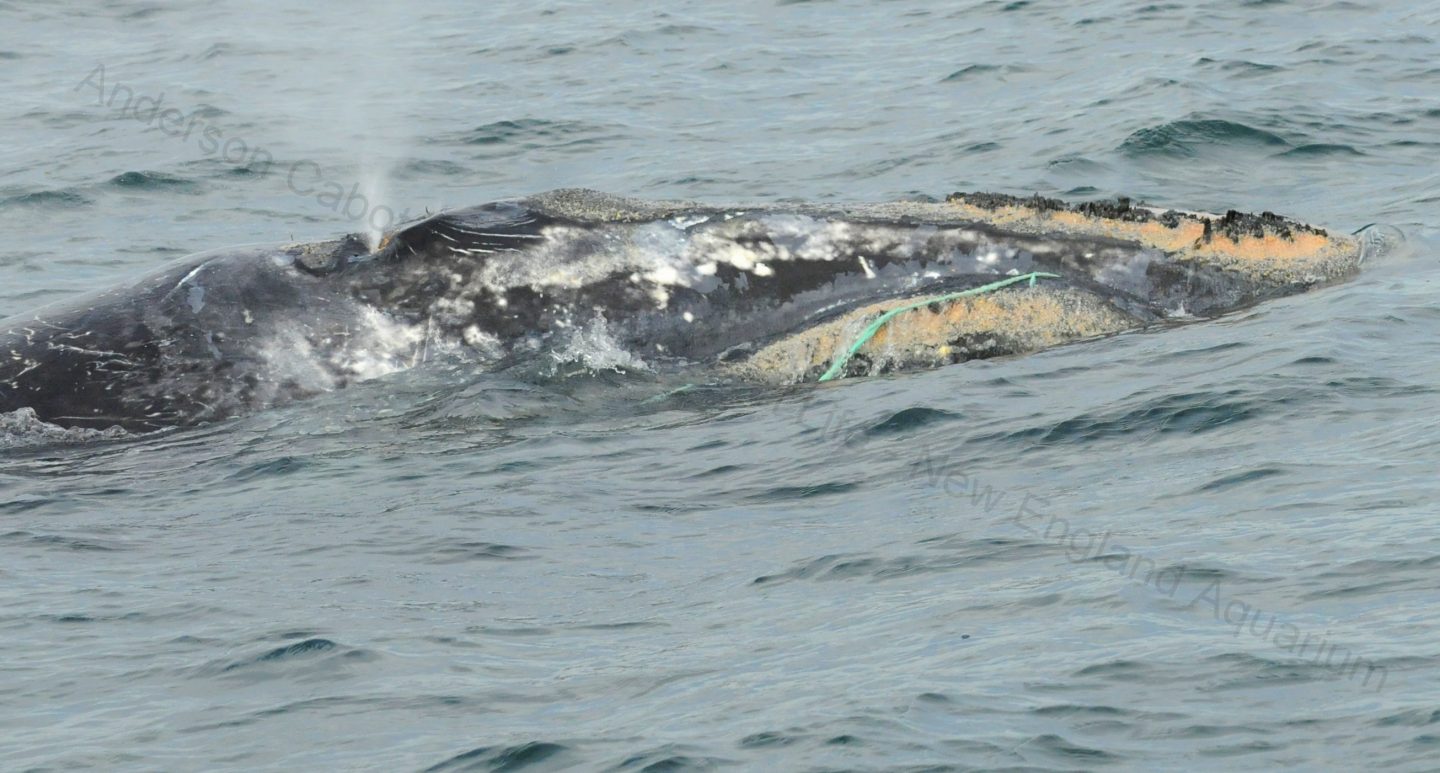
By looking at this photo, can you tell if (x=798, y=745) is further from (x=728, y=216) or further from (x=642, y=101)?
(x=642, y=101)

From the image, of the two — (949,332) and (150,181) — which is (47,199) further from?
(949,332)

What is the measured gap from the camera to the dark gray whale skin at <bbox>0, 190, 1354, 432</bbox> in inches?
436

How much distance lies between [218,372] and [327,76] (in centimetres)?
1635

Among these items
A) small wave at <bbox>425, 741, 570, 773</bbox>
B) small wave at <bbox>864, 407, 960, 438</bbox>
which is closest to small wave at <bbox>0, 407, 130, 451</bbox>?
small wave at <bbox>864, 407, 960, 438</bbox>

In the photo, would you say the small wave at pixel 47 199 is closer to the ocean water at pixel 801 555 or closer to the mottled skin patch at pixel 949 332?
the ocean water at pixel 801 555

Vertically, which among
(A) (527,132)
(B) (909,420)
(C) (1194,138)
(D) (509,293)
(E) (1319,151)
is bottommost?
(E) (1319,151)

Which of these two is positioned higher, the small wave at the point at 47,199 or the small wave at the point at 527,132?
the small wave at the point at 47,199

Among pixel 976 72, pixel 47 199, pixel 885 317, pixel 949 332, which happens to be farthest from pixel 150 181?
pixel 949 332

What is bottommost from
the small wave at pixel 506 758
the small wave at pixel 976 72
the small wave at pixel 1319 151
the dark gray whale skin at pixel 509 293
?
the small wave at pixel 1319 151

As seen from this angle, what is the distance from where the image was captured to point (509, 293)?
1131 cm

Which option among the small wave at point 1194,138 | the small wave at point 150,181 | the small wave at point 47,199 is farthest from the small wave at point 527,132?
the small wave at point 1194,138

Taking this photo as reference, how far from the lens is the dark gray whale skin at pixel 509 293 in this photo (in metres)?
11.1

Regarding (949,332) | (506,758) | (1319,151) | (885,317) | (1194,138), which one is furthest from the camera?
(1194,138)

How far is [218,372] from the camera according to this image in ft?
36.4
